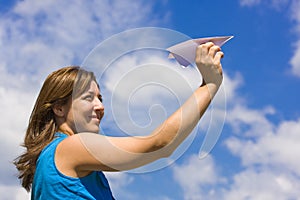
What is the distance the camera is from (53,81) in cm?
501

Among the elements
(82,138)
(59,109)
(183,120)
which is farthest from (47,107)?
(183,120)

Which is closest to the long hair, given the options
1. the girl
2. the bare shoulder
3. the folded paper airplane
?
the girl

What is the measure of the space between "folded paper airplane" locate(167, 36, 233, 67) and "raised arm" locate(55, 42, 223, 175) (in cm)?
4

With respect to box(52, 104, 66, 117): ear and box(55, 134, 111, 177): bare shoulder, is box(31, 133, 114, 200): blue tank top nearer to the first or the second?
box(55, 134, 111, 177): bare shoulder

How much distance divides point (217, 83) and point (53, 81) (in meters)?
1.61

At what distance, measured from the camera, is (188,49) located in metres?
4.18

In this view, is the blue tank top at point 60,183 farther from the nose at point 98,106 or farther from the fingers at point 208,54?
the fingers at point 208,54

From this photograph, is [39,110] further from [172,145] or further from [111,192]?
[172,145]

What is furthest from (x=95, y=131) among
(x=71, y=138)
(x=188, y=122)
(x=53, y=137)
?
(x=188, y=122)

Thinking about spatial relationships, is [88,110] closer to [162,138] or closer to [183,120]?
[162,138]

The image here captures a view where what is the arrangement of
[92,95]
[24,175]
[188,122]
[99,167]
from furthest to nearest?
1. [24,175]
2. [92,95]
3. [99,167]
4. [188,122]

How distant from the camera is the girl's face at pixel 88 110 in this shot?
186 inches

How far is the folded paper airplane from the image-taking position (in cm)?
414

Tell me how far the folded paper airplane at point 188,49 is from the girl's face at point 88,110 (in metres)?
0.91
